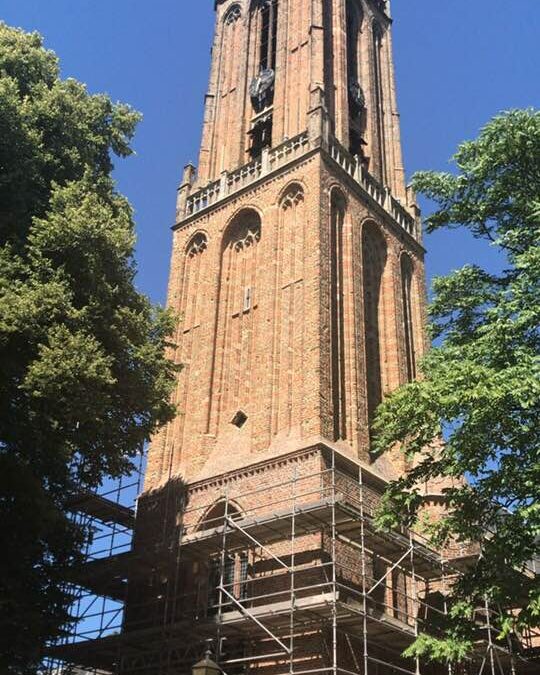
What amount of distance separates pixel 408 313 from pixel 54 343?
15543 mm

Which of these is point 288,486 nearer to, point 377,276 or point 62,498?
point 62,498

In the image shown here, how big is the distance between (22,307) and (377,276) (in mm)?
14852

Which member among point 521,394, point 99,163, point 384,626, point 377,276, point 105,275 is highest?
point 377,276

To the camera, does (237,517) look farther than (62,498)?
Yes

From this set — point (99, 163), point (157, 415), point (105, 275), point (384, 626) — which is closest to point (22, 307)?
point (105, 275)

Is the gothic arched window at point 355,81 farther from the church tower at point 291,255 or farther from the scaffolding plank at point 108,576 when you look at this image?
the scaffolding plank at point 108,576

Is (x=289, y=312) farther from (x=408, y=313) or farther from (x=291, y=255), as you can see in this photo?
(x=408, y=313)

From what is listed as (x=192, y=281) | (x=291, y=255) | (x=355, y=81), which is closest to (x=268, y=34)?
(x=355, y=81)

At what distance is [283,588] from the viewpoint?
18.3 metres

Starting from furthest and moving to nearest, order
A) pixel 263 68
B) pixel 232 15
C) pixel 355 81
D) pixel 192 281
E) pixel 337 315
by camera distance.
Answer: pixel 232 15 < pixel 263 68 < pixel 355 81 < pixel 192 281 < pixel 337 315

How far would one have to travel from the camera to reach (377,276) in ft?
90.3

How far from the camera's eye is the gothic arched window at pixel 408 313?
26.6 metres

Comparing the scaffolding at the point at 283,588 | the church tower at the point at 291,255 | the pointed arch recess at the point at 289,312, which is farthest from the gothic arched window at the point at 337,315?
the scaffolding at the point at 283,588

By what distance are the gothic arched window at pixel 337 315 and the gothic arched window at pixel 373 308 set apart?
1.46m
